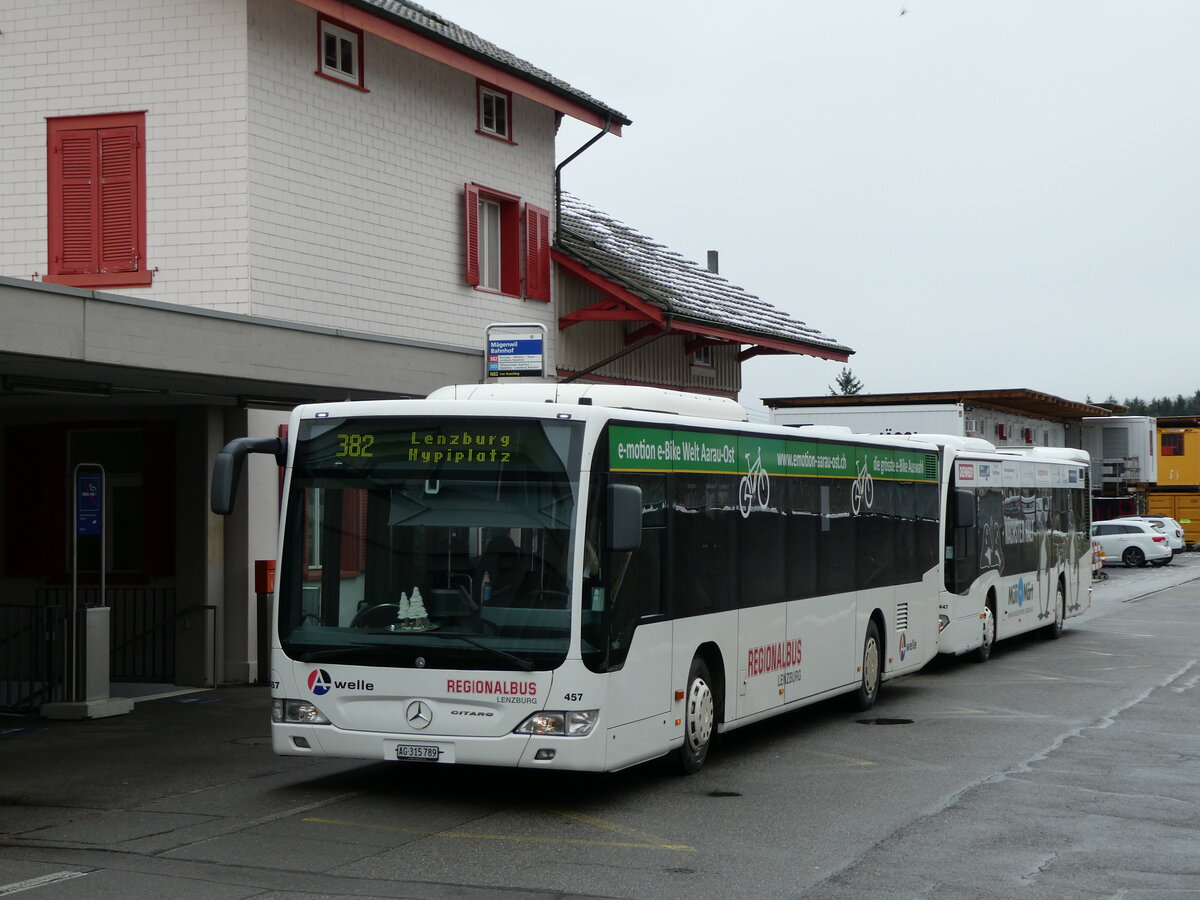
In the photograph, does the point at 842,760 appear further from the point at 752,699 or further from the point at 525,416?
the point at 525,416

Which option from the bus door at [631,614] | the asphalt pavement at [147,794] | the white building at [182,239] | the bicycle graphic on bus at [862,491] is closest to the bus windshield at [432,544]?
the bus door at [631,614]

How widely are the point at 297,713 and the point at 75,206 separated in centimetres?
972

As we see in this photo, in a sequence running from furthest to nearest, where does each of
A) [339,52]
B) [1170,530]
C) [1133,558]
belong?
[1170,530] → [1133,558] → [339,52]

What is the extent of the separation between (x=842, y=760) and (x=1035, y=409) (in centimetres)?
5061

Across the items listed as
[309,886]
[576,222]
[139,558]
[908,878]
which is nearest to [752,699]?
[908,878]

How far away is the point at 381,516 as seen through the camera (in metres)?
10.2

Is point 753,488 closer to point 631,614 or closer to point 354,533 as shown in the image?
point 631,614

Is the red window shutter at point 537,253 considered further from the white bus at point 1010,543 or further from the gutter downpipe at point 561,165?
the white bus at point 1010,543

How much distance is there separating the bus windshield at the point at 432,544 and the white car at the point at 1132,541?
46.8 metres

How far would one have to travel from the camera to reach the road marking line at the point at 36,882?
7.98 m

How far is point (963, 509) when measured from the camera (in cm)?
1966

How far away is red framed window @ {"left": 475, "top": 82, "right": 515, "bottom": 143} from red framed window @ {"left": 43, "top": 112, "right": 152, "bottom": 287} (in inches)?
210

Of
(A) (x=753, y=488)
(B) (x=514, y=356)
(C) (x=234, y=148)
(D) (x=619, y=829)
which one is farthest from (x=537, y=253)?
(D) (x=619, y=829)

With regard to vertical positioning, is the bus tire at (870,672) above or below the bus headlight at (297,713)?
below
